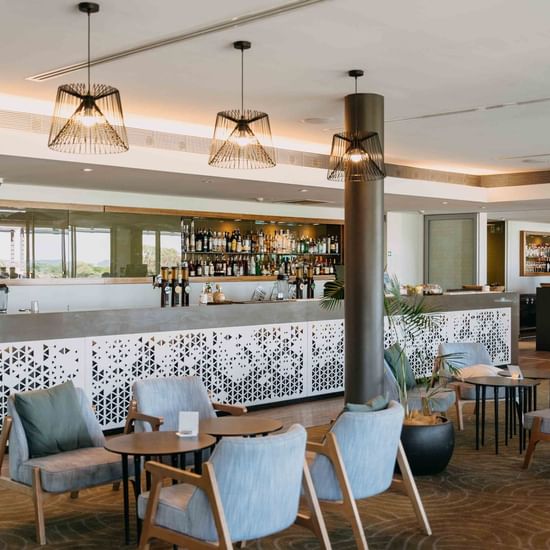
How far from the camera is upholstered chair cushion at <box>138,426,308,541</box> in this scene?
3.58 m

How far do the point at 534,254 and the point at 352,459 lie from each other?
16254 mm

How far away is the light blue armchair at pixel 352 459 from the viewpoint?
423cm

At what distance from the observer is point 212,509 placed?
357cm

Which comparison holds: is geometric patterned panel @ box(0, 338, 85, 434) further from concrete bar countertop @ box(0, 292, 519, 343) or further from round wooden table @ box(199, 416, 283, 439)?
round wooden table @ box(199, 416, 283, 439)

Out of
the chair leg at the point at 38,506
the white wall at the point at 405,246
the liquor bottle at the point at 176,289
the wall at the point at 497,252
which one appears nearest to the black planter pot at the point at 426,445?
the chair leg at the point at 38,506

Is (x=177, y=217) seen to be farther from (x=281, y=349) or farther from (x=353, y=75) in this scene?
(x=353, y=75)

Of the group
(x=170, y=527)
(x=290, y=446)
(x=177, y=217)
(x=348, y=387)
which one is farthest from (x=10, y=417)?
(x=177, y=217)

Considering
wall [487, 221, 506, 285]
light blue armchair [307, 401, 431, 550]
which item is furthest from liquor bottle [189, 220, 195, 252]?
wall [487, 221, 506, 285]

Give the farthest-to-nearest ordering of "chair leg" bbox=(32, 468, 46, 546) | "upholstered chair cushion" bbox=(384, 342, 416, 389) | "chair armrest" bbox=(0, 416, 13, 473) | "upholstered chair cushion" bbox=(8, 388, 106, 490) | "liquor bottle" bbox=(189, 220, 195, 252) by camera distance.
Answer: "liquor bottle" bbox=(189, 220, 195, 252)
"upholstered chair cushion" bbox=(384, 342, 416, 389)
"chair armrest" bbox=(0, 416, 13, 473)
"upholstered chair cushion" bbox=(8, 388, 106, 490)
"chair leg" bbox=(32, 468, 46, 546)

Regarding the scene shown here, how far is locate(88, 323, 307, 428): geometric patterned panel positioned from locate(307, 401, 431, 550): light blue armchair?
3277 millimetres

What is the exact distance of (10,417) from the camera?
4.83m

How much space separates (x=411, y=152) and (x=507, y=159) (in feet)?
4.87

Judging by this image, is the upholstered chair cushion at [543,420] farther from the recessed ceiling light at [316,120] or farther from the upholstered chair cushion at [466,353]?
the recessed ceiling light at [316,120]

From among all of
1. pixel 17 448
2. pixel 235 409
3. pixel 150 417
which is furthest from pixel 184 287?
pixel 17 448
